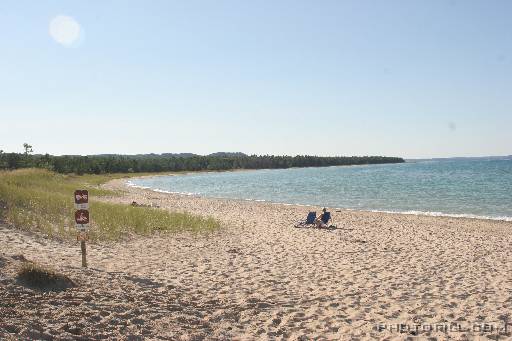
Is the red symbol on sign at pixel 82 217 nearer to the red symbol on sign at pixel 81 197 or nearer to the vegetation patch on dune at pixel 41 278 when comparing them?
the red symbol on sign at pixel 81 197

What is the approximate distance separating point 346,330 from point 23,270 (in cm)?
535

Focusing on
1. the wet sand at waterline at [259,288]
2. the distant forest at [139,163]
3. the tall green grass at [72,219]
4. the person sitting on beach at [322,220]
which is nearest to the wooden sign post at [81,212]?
the wet sand at waterline at [259,288]

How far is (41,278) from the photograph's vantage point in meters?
7.33

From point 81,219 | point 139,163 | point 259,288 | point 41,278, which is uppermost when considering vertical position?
point 139,163

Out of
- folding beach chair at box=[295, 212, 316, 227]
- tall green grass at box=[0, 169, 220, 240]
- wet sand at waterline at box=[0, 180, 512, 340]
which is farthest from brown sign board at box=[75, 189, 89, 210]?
folding beach chair at box=[295, 212, 316, 227]

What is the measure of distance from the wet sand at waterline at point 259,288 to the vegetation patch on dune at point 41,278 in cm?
20

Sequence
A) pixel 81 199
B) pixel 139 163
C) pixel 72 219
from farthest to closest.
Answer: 1. pixel 139 163
2. pixel 72 219
3. pixel 81 199

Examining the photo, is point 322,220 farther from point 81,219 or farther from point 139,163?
point 139,163

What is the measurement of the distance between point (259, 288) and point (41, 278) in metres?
4.02

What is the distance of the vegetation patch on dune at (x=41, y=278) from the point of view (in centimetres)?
724

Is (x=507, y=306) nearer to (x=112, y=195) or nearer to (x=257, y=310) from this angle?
(x=257, y=310)

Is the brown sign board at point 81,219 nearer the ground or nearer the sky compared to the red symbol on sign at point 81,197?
nearer the ground

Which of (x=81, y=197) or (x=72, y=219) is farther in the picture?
(x=72, y=219)

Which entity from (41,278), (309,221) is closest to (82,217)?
(41,278)
